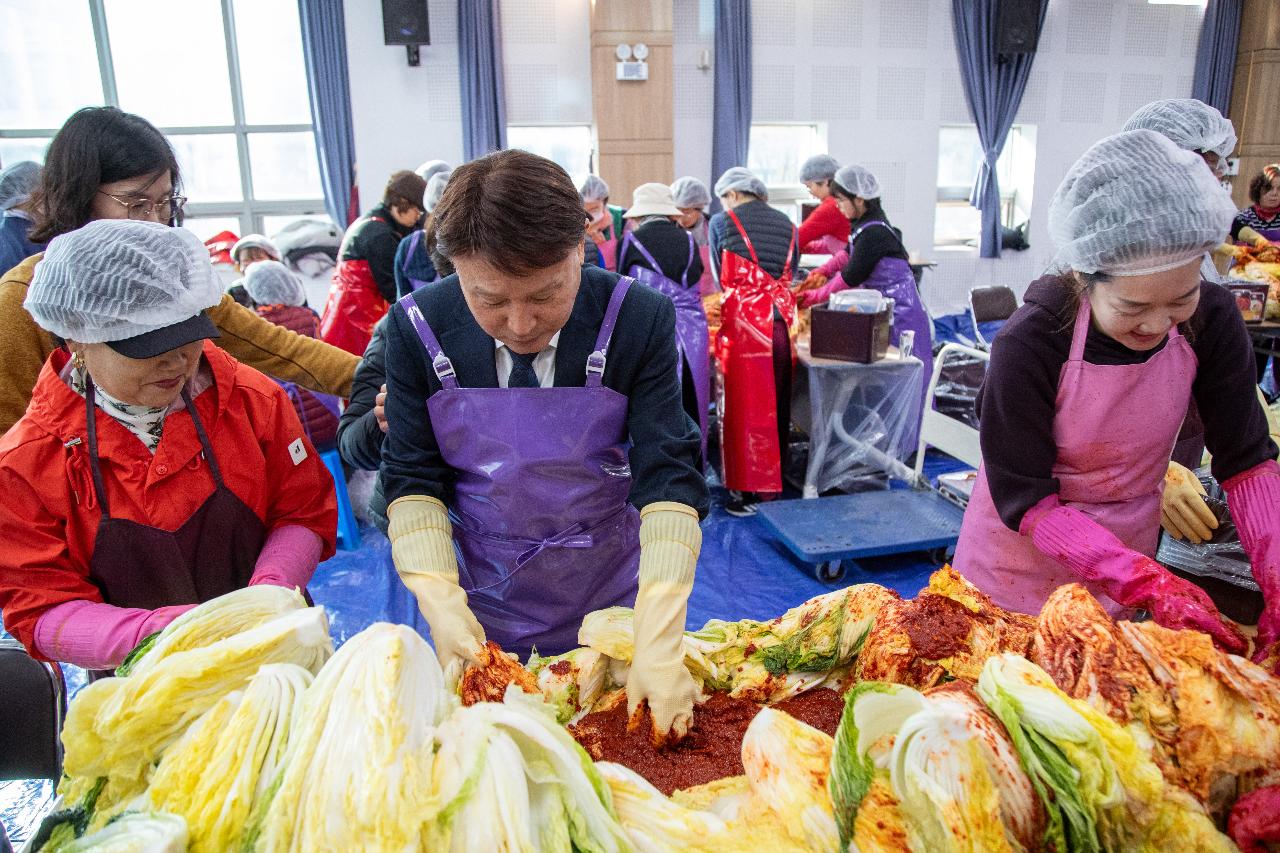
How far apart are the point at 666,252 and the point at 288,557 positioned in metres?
3.50

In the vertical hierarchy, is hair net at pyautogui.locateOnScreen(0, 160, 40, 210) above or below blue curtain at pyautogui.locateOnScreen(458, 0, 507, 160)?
below

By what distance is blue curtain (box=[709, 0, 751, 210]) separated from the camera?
8859 mm

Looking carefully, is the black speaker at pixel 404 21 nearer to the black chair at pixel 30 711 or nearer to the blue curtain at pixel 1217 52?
the black chair at pixel 30 711

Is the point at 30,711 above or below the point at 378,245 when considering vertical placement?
below

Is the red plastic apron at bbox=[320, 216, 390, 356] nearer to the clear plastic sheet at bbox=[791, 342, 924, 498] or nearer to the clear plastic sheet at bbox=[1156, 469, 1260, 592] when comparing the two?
the clear plastic sheet at bbox=[791, 342, 924, 498]

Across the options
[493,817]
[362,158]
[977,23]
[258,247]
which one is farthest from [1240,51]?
[493,817]

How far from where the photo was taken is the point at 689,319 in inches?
189

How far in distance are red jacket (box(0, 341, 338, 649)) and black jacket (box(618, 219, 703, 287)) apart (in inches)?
131

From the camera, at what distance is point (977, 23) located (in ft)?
30.7

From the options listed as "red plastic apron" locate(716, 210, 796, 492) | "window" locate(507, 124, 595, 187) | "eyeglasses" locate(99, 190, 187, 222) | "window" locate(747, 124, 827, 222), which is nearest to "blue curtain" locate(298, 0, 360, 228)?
"window" locate(507, 124, 595, 187)

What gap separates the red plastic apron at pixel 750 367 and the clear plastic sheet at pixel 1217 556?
112 inches

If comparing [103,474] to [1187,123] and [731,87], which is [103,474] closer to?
[1187,123]

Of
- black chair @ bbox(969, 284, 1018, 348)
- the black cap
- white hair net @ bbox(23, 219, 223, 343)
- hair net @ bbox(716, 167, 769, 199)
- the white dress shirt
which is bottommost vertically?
black chair @ bbox(969, 284, 1018, 348)

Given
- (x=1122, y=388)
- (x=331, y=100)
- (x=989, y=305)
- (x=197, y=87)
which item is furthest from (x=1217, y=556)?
(x=197, y=87)
